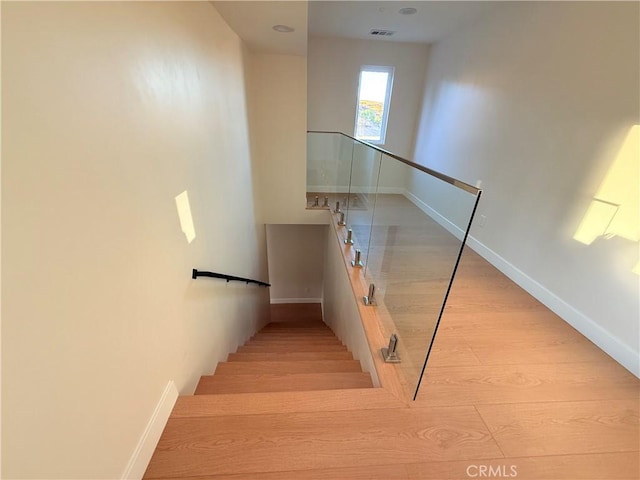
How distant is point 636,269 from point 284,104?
144 inches

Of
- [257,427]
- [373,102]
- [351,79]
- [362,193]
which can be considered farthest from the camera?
[373,102]

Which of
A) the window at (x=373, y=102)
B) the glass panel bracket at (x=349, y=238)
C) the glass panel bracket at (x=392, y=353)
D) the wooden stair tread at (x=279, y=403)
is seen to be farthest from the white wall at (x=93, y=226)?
the window at (x=373, y=102)

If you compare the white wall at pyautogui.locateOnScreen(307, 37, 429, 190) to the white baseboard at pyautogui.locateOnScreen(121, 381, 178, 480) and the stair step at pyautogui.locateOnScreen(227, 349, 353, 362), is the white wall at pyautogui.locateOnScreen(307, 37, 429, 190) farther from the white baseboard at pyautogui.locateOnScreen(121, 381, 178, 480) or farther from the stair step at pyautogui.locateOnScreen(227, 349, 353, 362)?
the white baseboard at pyautogui.locateOnScreen(121, 381, 178, 480)

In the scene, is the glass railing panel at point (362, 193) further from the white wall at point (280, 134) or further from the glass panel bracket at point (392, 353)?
the glass panel bracket at point (392, 353)

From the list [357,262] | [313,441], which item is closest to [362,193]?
[357,262]

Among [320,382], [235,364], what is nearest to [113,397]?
[320,382]

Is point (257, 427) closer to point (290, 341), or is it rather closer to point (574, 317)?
point (290, 341)

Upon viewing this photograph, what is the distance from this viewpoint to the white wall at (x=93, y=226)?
0.62 metres

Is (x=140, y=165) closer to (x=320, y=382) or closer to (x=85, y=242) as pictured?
(x=85, y=242)

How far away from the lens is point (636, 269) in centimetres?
185

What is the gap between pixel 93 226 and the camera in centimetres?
84

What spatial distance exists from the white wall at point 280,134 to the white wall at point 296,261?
132cm
